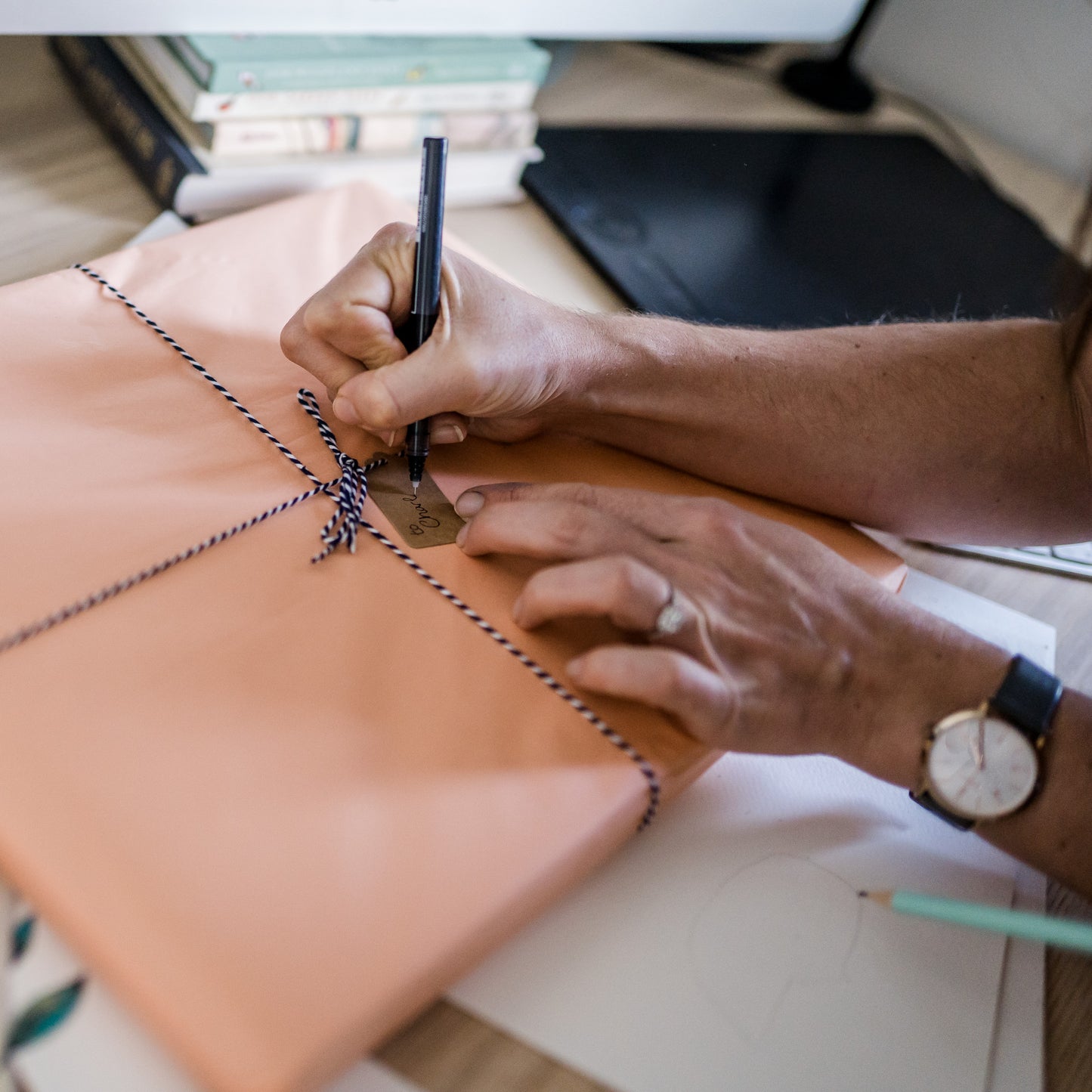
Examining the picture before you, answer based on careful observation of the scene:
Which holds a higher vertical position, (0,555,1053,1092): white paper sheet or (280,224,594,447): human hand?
(280,224,594,447): human hand

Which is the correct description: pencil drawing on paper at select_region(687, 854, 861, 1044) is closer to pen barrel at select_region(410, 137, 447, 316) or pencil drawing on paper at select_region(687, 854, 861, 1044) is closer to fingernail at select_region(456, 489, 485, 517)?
fingernail at select_region(456, 489, 485, 517)

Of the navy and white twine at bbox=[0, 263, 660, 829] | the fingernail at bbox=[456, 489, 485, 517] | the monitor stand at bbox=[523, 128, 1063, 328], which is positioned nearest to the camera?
the navy and white twine at bbox=[0, 263, 660, 829]

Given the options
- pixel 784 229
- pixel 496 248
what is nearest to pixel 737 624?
pixel 496 248

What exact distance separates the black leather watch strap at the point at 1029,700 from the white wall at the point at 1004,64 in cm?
107

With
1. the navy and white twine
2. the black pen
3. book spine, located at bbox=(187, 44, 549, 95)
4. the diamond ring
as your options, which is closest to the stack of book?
book spine, located at bbox=(187, 44, 549, 95)

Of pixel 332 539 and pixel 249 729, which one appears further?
pixel 332 539

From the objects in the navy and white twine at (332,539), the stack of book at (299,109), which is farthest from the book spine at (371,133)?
the navy and white twine at (332,539)

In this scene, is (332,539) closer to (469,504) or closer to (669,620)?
(469,504)

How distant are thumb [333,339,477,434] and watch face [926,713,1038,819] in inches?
14.9

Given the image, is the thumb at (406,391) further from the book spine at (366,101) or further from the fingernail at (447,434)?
the book spine at (366,101)

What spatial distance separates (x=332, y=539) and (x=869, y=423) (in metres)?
0.45

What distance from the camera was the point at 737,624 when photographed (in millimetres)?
609

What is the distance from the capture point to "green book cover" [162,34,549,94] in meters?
0.83

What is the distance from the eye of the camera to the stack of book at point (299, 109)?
33.6 inches
